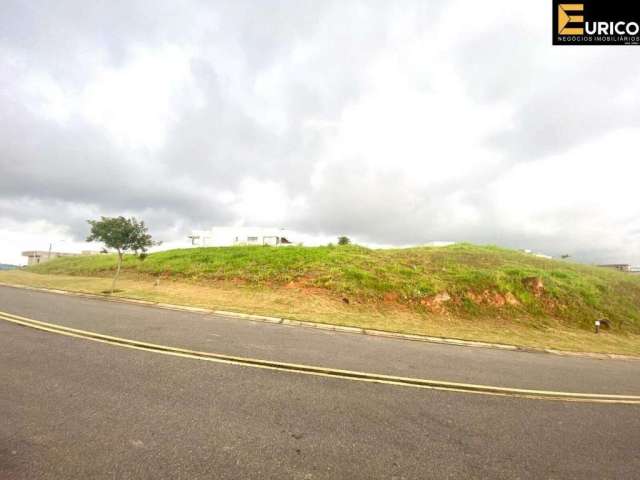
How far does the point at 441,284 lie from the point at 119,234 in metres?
21.5

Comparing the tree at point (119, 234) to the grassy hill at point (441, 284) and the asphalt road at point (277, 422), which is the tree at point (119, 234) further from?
the asphalt road at point (277, 422)

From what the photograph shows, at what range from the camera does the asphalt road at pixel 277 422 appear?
9.32 ft

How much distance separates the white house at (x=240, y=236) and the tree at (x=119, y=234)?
44654 mm

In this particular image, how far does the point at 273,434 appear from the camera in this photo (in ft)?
11.0

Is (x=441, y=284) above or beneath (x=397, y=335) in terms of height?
above

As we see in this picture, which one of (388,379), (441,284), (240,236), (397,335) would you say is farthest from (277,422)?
(240,236)

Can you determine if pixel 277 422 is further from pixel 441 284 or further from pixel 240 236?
pixel 240 236

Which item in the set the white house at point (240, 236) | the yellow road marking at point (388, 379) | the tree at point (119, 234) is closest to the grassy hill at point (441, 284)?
the tree at point (119, 234)

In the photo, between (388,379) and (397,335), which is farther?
(397,335)

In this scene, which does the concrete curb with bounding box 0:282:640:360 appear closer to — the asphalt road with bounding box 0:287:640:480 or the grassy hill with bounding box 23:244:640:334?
the asphalt road with bounding box 0:287:640:480

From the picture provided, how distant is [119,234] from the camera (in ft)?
59.6

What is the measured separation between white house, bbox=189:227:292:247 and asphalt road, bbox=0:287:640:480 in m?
58.5

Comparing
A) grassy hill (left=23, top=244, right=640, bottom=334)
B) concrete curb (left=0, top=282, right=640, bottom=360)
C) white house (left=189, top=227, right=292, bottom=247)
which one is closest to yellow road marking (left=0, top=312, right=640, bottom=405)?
concrete curb (left=0, top=282, right=640, bottom=360)

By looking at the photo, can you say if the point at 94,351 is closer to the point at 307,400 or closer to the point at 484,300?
the point at 307,400
